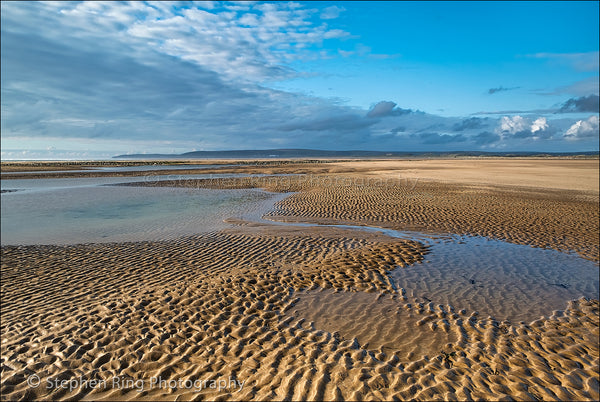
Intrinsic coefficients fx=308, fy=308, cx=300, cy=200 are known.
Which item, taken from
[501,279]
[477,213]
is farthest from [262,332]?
[477,213]

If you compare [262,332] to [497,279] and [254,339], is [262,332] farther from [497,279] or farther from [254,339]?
[497,279]

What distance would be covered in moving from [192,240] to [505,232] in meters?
14.5

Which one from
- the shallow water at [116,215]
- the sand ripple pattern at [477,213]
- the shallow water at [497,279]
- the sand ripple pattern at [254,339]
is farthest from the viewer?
the shallow water at [116,215]

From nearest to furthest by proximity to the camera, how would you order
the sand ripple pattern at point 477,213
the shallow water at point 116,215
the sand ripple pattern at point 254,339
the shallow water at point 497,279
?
the sand ripple pattern at point 254,339, the shallow water at point 497,279, the sand ripple pattern at point 477,213, the shallow water at point 116,215

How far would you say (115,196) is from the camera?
92.6ft

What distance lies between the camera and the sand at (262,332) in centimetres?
483

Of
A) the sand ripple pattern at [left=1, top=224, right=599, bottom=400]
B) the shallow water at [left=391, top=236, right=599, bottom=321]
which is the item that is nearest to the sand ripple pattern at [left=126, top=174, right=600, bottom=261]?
the shallow water at [left=391, top=236, right=599, bottom=321]

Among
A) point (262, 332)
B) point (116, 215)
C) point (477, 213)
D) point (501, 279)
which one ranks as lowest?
point (501, 279)

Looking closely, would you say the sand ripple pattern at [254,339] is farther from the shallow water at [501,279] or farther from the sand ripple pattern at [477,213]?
the sand ripple pattern at [477,213]

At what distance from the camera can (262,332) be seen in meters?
6.28

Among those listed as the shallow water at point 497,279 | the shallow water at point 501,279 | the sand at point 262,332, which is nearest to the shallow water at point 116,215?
the sand at point 262,332

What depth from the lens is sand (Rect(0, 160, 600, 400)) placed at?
190 inches

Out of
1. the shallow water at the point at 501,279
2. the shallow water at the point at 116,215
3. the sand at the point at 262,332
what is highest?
the shallow water at the point at 116,215

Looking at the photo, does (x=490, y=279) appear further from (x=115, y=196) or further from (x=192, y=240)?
(x=115, y=196)
